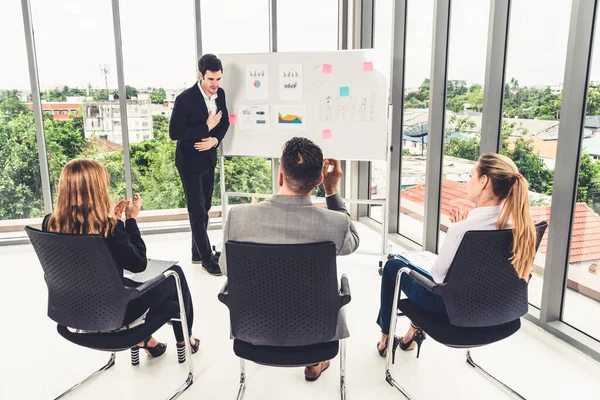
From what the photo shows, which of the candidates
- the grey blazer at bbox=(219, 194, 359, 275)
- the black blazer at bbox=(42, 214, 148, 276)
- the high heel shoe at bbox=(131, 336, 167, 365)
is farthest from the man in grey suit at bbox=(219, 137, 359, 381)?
the high heel shoe at bbox=(131, 336, 167, 365)

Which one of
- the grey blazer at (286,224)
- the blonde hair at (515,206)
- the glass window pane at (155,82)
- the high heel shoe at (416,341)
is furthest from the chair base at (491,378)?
the glass window pane at (155,82)

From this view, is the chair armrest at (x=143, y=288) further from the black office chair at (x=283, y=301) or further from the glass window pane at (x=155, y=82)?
the glass window pane at (x=155, y=82)

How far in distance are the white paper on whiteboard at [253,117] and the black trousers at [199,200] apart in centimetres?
54

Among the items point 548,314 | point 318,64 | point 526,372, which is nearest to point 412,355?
point 526,372

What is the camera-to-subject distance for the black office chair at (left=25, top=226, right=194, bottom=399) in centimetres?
174

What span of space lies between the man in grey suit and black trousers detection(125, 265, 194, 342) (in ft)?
1.70

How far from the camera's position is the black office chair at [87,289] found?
1.74 meters

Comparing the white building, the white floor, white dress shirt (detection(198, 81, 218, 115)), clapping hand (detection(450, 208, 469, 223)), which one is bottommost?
the white floor

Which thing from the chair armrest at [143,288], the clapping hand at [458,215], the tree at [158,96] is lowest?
the chair armrest at [143,288]

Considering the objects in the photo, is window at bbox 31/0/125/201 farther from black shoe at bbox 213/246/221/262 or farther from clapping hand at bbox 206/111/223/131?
clapping hand at bbox 206/111/223/131

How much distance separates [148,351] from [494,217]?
1954 millimetres

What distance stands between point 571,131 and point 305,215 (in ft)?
5.68

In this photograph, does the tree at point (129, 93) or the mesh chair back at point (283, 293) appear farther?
the tree at point (129, 93)

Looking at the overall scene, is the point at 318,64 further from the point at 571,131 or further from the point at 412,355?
the point at 412,355
